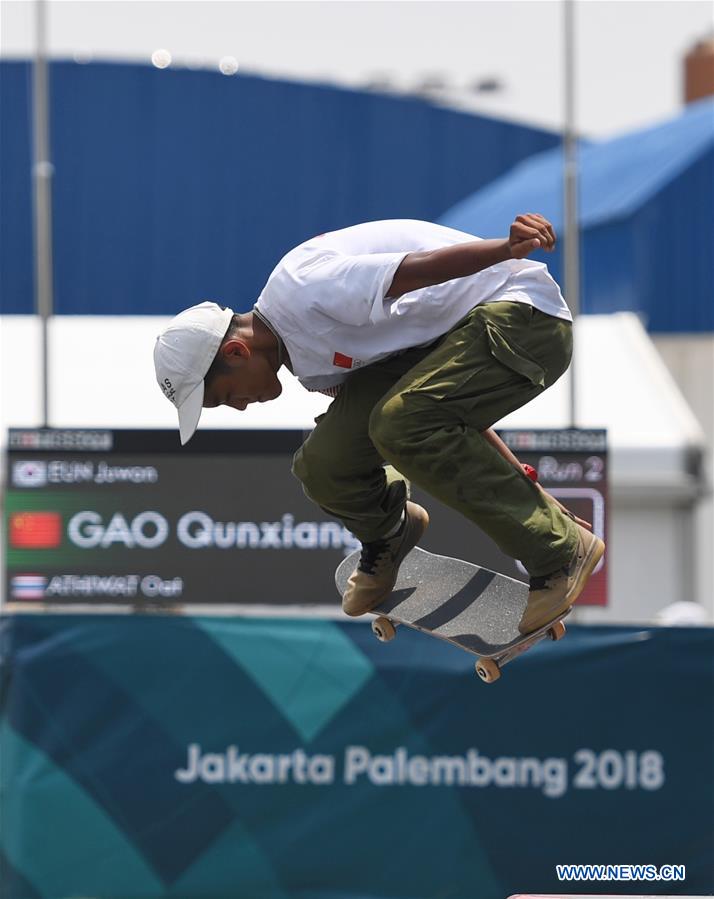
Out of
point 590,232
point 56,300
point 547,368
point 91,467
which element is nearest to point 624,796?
point 91,467

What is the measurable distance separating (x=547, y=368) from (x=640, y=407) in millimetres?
6348

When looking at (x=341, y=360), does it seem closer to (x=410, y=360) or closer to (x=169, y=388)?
→ (x=410, y=360)

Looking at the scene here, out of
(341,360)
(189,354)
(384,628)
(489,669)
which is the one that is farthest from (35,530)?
(341,360)

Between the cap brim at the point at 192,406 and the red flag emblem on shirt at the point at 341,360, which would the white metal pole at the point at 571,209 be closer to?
the red flag emblem on shirt at the point at 341,360

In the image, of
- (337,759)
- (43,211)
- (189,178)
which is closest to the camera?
(337,759)

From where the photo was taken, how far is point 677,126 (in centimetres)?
1614

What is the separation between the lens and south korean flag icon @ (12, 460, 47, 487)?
7656mm

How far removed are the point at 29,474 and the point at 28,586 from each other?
57 centimetres

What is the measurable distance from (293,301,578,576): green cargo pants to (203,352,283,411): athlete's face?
282 mm

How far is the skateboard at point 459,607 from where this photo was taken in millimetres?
4688

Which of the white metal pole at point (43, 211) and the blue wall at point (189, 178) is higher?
the blue wall at point (189, 178)

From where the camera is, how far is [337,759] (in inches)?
289

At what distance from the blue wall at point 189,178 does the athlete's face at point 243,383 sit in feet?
44.4

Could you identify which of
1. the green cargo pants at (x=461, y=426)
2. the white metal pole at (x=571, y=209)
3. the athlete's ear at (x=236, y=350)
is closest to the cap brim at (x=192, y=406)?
the athlete's ear at (x=236, y=350)
